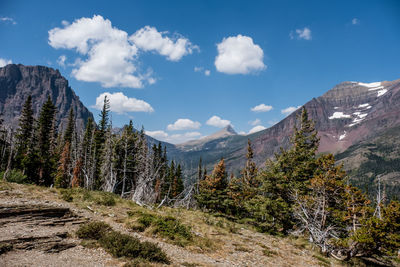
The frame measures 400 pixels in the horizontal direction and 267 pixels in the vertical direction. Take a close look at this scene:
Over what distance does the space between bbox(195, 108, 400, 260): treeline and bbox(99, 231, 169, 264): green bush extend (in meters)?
13.3

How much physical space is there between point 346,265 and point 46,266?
17119 millimetres

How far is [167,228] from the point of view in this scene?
12.1 m

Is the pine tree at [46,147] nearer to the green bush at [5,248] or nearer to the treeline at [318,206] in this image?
the treeline at [318,206]

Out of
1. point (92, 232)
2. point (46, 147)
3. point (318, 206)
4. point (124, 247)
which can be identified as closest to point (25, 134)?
point (46, 147)

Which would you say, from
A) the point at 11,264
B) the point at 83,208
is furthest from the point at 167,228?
the point at 11,264

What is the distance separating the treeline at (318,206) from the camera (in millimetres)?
13711

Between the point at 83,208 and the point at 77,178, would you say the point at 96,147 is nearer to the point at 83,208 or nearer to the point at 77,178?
the point at 77,178

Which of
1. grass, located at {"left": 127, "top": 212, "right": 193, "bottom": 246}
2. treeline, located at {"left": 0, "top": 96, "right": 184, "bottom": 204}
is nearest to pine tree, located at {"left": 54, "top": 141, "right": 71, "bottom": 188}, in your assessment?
treeline, located at {"left": 0, "top": 96, "right": 184, "bottom": 204}

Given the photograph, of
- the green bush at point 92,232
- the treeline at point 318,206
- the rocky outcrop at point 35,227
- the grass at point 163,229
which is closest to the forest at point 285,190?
the treeline at point 318,206

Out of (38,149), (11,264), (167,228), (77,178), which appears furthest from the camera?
(77,178)

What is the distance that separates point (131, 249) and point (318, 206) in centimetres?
1634

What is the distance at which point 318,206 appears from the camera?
58.9ft

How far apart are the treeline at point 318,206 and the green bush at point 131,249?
525 inches

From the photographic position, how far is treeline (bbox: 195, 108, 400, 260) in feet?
45.0
